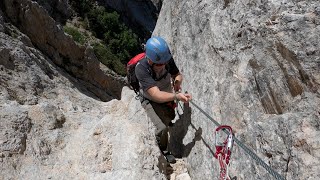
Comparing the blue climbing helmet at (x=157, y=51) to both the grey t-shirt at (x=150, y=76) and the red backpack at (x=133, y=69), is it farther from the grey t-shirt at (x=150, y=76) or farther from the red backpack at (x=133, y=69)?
the red backpack at (x=133, y=69)

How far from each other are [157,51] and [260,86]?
77.1 inches

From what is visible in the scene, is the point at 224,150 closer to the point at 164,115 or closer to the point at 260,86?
the point at 260,86

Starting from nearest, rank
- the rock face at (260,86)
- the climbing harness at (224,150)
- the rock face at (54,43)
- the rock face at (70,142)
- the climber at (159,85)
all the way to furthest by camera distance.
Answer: the rock face at (260,86) < the climbing harness at (224,150) < the rock face at (70,142) < the climber at (159,85) < the rock face at (54,43)

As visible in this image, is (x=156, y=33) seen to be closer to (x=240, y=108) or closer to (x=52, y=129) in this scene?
(x=52, y=129)

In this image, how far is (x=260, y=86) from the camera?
16.2 ft

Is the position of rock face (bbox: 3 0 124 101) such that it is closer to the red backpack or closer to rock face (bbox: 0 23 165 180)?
rock face (bbox: 0 23 165 180)

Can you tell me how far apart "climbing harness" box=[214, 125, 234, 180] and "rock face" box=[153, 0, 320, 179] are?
11 cm

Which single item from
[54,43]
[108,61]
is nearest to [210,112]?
[54,43]

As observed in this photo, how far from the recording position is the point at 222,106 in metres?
5.69

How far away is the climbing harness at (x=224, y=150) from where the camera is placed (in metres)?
4.88

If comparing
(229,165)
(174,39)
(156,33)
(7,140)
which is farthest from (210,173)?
(156,33)

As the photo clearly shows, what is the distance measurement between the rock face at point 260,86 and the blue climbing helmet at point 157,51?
0.78m

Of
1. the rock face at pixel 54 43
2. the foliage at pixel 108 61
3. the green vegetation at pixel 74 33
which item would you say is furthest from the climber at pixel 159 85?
the green vegetation at pixel 74 33

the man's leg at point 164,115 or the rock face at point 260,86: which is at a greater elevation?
the rock face at point 260,86
